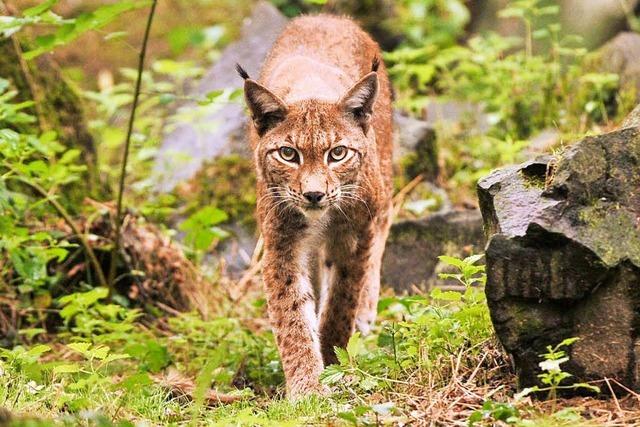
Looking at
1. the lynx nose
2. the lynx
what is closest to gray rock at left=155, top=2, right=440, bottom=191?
the lynx

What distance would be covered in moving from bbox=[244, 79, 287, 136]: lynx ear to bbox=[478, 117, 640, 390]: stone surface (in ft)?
5.82

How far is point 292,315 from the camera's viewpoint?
523 centimetres

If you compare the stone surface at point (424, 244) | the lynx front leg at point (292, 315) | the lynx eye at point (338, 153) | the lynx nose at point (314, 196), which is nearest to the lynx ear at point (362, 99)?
the lynx eye at point (338, 153)

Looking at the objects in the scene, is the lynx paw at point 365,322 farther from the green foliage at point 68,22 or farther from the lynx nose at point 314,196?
the green foliage at point 68,22

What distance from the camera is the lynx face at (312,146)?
16.6 ft

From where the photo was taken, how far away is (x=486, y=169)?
8.12 m

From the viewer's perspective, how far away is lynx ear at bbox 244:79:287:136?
522 centimetres

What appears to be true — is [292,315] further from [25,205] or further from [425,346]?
[25,205]

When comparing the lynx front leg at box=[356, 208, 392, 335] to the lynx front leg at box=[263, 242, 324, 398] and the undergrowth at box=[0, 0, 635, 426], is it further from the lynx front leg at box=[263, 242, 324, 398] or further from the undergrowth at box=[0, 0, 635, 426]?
the lynx front leg at box=[263, 242, 324, 398]

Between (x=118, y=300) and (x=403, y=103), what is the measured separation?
157 inches

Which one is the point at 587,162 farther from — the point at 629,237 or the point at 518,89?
the point at 518,89

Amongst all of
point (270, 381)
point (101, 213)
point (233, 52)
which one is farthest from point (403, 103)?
point (270, 381)

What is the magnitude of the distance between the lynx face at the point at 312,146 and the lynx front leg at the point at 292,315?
0.33m

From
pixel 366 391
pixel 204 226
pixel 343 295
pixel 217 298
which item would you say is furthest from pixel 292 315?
pixel 217 298
